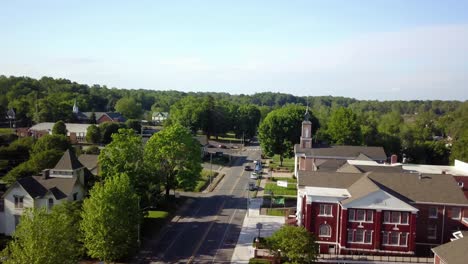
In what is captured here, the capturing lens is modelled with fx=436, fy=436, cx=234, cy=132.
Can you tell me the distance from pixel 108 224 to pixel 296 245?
1483 cm

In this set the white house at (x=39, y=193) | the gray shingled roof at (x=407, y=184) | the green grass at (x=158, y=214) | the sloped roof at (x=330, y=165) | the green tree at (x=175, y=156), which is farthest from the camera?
the sloped roof at (x=330, y=165)

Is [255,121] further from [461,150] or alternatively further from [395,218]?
[395,218]

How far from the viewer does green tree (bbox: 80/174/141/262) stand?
34250 millimetres

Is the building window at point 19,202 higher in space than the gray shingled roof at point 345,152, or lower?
lower

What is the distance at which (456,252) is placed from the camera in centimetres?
3166

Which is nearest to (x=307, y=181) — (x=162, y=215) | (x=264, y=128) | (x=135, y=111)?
(x=162, y=215)

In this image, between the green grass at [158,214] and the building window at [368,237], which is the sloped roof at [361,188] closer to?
the building window at [368,237]

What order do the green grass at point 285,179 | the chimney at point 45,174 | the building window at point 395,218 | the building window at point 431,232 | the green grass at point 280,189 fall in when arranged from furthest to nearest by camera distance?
1. the green grass at point 285,179
2. the green grass at point 280,189
3. the chimney at point 45,174
4. the building window at point 431,232
5. the building window at point 395,218

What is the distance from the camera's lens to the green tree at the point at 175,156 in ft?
174

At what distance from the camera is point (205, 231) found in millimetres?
45812

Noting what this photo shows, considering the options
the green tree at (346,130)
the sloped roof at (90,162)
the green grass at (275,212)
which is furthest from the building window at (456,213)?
the sloped roof at (90,162)

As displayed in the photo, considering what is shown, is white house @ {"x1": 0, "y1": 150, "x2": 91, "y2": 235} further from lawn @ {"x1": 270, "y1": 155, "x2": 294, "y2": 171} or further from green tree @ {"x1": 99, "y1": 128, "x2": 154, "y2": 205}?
lawn @ {"x1": 270, "y1": 155, "x2": 294, "y2": 171}

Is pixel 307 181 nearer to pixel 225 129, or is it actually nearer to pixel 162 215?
pixel 162 215

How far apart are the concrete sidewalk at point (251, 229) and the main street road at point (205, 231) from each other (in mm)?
633
